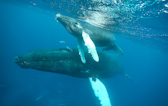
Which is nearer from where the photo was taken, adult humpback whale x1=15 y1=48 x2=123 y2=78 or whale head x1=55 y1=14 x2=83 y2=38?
whale head x1=55 y1=14 x2=83 y2=38

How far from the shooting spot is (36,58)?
21.0 feet

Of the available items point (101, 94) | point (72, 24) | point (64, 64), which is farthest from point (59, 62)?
point (101, 94)

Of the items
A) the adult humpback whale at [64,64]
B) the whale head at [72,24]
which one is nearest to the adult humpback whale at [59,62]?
the adult humpback whale at [64,64]

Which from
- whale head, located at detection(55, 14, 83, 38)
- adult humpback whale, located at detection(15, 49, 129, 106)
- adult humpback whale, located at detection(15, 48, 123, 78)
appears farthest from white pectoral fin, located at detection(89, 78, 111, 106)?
whale head, located at detection(55, 14, 83, 38)

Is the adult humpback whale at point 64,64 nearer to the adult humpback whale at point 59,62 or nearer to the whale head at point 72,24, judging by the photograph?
the adult humpback whale at point 59,62

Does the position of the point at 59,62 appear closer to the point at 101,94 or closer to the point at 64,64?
the point at 64,64

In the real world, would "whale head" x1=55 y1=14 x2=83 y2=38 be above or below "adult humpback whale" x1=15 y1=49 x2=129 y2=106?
above

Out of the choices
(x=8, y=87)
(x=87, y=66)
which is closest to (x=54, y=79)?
(x=8, y=87)

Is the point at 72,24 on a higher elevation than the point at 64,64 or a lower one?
higher

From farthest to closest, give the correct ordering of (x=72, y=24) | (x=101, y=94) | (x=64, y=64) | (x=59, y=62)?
(x=101, y=94)
(x=64, y=64)
(x=59, y=62)
(x=72, y=24)

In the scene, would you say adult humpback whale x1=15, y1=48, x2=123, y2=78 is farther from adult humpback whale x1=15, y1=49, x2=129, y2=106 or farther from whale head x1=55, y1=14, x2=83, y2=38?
whale head x1=55, y1=14, x2=83, y2=38

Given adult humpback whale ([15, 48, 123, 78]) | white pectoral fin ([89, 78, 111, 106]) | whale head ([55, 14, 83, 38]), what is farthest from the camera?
white pectoral fin ([89, 78, 111, 106])

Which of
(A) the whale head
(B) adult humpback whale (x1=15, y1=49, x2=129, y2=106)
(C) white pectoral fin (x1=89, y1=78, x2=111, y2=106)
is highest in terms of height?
(A) the whale head

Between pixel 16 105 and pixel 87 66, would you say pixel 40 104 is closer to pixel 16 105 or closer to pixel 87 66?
pixel 16 105
